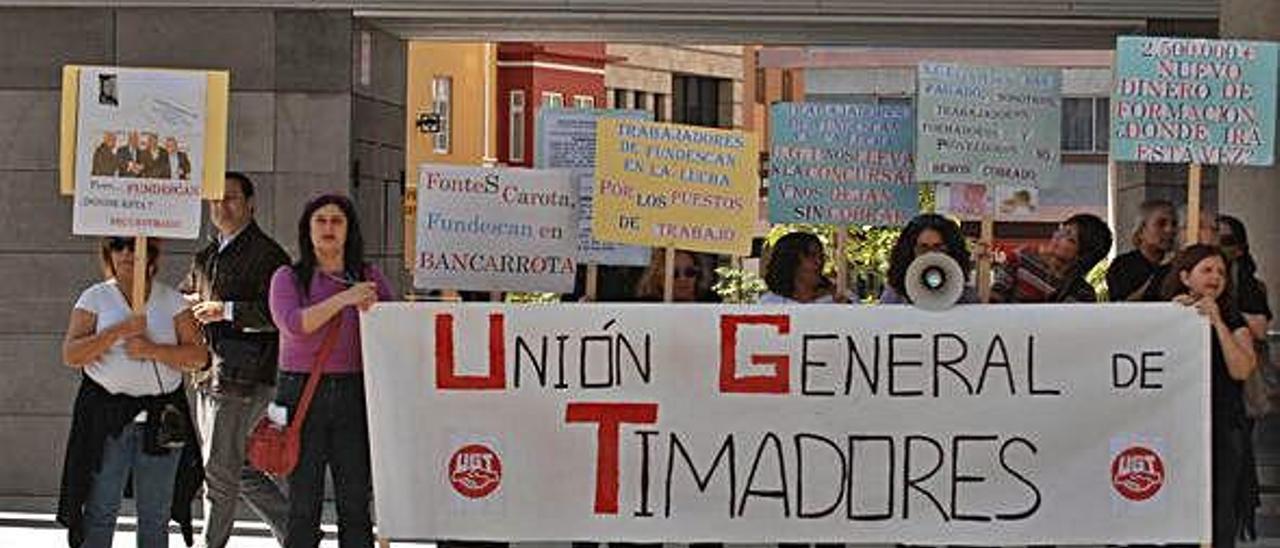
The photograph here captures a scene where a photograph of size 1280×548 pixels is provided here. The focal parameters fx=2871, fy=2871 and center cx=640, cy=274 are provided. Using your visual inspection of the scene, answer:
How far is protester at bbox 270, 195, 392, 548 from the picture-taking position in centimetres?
1089

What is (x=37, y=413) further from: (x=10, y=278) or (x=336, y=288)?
(x=336, y=288)

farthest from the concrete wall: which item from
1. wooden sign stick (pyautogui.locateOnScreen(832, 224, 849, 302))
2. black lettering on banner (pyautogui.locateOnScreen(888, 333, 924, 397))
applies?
black lettering on banner (pyautogui.locateOnScreen(888, 333, 924, 397))

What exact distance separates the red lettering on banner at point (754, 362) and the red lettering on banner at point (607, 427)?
0.31 m

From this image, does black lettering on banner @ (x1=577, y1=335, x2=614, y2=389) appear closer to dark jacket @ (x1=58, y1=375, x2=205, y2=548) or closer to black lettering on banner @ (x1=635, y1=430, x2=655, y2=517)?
black lettering on banner @ (x1=635, y1=430, x2=655, y2=517)

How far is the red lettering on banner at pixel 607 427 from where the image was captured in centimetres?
1103

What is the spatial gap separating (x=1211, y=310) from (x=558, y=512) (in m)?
2.59

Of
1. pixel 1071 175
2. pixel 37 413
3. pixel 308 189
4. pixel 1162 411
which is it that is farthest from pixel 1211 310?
pixel 1071 175

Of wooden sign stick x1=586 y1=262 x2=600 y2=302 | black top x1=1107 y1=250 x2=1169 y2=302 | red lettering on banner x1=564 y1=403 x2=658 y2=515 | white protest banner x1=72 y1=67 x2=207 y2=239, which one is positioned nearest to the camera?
red lettering on banner x1=564 y1=403 x2=658 y2=515

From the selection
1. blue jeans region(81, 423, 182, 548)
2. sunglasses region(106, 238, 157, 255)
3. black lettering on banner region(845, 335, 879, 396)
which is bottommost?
blue jeans region(81, 423, 182, 548)

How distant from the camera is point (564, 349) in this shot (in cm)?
1104

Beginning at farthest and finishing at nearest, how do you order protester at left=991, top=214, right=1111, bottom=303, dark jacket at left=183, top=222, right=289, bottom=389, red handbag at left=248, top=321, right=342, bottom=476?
1. protester at left=991, top=214, right=1111, bottom=303
2. dark jacket at left=183, top=222, right=289, bottom=389
3. red handbag at left=248, top=321, right=342, bottom=476

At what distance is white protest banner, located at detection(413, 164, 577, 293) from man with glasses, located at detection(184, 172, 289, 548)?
2.45 feet

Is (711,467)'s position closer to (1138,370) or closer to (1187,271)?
(1138,370)

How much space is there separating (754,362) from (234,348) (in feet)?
7.69
